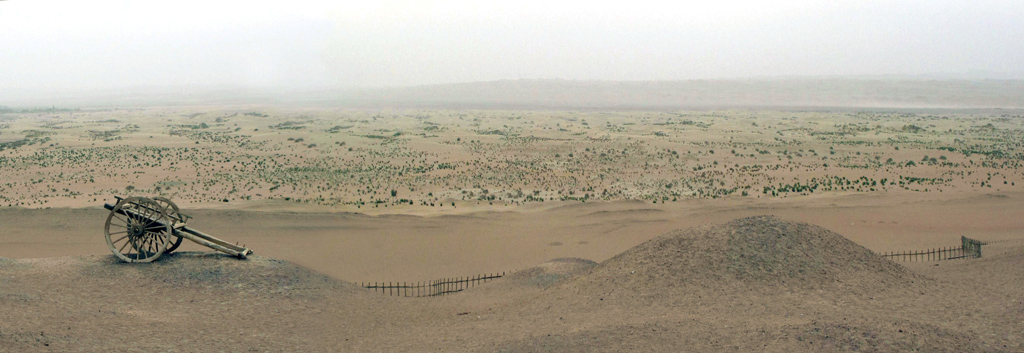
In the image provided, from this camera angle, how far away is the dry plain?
1278 cm

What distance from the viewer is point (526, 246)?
26.2 meters

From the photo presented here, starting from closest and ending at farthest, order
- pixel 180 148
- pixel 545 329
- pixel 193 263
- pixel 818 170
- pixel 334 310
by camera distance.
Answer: pixel 545 329, pixel 334 310, pixel 193 263, pixel 818 170, pixel 180 148

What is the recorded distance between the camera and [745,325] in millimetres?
12312

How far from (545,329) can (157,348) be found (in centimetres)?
763

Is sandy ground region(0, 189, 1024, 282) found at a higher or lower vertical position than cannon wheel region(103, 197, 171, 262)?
lower

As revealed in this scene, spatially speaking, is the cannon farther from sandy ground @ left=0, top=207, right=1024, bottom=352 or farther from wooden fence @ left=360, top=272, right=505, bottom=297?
wooden fence @ left=360, top=272, right=505, bottom=297

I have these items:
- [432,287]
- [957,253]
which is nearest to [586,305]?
[432,287]

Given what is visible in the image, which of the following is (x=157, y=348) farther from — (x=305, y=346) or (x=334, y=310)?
(x=334, y=310)

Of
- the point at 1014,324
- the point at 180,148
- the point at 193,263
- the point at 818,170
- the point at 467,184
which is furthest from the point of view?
the point at 180,148

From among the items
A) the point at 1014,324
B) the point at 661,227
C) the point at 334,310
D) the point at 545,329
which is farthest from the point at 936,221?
the point at 334,310

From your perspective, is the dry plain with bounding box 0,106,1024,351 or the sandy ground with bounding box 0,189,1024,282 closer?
the dry plain with bounding box 0,106,1024,351

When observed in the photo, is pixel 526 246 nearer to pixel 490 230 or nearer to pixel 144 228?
pixel 490 230

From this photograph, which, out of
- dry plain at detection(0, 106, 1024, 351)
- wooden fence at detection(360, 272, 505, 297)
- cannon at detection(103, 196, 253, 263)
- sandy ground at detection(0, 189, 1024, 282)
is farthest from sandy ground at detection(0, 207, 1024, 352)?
sandy ground at detection(0, 189, 1024, 282)

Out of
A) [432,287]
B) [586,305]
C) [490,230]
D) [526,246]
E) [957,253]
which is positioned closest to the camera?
[586,305]
